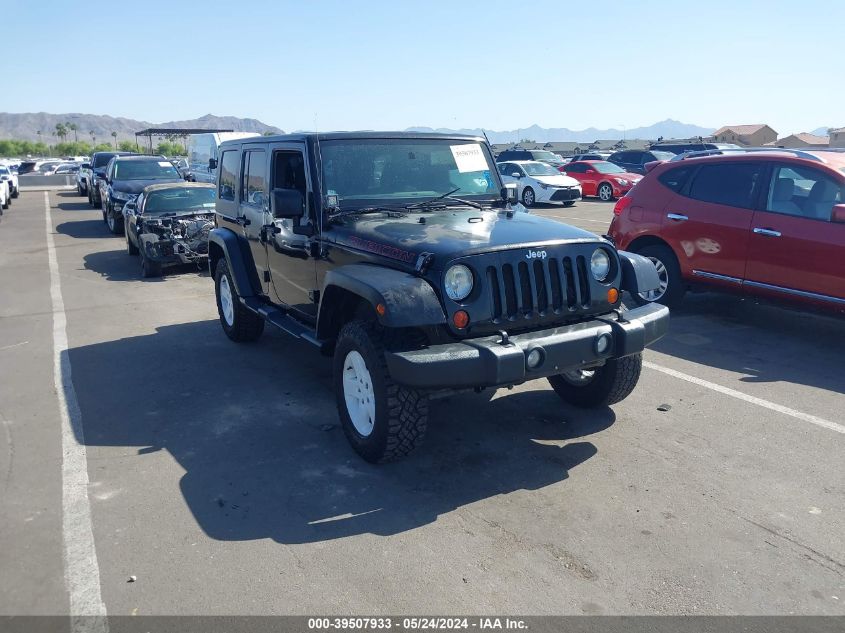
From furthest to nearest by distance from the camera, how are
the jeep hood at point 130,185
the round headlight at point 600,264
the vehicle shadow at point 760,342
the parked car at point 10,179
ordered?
the parked car at point 10,179 < the jeep hood at point 130,185 < the vehicle shadow at point 760,342 < the round headlight at point 600,264

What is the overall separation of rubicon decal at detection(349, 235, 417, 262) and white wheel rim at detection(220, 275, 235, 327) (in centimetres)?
294

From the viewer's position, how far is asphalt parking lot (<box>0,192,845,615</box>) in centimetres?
323

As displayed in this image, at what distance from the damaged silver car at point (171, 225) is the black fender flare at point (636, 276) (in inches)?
312

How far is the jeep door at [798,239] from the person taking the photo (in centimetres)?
644

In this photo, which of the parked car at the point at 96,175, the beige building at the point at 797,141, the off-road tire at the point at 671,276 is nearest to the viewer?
the off-road tire at the point at 671,276

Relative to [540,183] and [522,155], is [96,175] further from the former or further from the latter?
[522,155]

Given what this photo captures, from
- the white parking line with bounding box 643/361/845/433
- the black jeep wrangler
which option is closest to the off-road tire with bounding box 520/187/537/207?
the white parking line with bounding box 643/361/845/433

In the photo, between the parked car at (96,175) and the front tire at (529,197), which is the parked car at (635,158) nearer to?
the front tire at (529,197)

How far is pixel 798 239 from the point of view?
6.66 metres

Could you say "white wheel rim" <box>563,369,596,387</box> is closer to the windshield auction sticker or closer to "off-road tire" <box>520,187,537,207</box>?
the windshield auction sticker

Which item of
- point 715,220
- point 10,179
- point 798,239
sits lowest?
point 10,179

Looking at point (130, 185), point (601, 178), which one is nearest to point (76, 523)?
point (130, 185)

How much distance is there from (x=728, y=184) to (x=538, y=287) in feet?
14.0

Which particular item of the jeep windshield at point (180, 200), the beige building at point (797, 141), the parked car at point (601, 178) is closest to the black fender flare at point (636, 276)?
the jeep windshield at point (180, 200)
